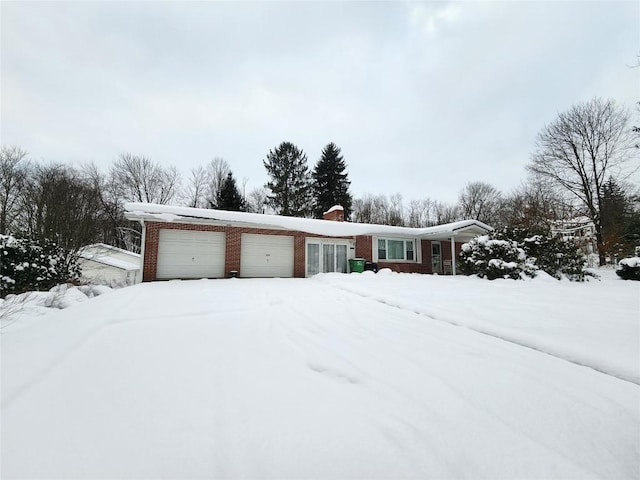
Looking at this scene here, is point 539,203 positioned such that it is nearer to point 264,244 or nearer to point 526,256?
point 526,256

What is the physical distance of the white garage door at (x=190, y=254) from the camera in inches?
424

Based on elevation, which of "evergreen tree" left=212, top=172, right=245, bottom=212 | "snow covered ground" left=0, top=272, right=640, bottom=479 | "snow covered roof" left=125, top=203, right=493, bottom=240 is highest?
"evergreen tree" left=212, top=172, right=245, bottom=212

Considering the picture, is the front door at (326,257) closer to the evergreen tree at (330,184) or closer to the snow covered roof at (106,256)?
the snow covered roof at (106,256)

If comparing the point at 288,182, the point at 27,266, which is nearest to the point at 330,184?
the point at 288,182

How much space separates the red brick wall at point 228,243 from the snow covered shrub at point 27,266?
2869 mm

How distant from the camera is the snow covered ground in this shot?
51.3 inches

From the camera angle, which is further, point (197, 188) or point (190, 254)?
point (197, 188)

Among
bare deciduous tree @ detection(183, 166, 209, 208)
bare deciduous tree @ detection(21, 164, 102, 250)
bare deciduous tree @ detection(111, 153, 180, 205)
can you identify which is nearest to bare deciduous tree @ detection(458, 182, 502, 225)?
bare deciduous tree @ detection(183, 166, 209, 208)

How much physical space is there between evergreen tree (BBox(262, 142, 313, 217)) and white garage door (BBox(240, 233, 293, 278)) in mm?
14816

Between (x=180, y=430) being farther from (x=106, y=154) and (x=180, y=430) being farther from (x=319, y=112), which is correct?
(x=106, y=154)

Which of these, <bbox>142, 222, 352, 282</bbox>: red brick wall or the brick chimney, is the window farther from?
<bbox>142, 222, 352, 282</bbox>: red brick wall

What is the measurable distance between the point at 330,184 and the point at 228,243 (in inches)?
741

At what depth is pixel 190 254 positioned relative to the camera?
11.2m

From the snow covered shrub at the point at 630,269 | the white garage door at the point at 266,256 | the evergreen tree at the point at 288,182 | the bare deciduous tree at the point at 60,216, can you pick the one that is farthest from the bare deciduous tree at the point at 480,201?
the bare deciduous tree at the point at 60,216
